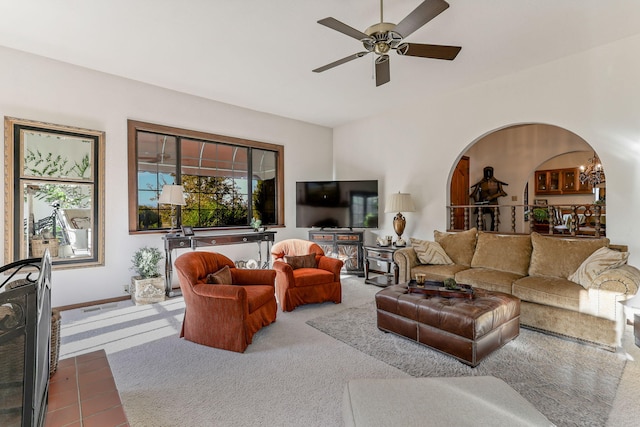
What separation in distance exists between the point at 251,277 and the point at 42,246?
101 inches

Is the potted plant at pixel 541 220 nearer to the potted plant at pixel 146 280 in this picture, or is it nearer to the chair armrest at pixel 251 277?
the chair armrest at pixel 251 277

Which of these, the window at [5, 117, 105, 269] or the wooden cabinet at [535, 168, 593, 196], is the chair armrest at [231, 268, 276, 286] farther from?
the wooden cabinet at [535, 168, 593, 196]

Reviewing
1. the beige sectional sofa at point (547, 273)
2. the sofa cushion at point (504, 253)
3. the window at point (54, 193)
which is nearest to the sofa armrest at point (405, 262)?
the beige sectional sofa at point (547, 273)

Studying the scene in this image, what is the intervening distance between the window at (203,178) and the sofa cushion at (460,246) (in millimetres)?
3007

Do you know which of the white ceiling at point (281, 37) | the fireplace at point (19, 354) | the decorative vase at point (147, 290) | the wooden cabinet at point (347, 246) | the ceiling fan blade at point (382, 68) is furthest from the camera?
the wooden cabinet at point (347, 246)

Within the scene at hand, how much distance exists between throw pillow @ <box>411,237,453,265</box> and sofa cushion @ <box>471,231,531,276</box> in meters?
0.35

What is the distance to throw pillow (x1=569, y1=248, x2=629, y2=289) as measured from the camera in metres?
2.90

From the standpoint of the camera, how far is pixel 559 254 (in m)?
3.39

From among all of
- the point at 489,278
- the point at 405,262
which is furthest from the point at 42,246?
the point at 489,278

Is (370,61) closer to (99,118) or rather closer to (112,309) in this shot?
(99,118)

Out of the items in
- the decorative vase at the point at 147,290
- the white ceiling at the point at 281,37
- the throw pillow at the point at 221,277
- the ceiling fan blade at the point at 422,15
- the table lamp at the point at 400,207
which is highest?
the white ceiling at the point at 281,37

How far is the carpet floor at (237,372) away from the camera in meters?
1.94

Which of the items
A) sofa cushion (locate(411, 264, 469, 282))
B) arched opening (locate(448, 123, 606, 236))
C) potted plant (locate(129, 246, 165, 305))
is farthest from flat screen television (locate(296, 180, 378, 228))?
potted plant (locate(129, 246, 165, 305))

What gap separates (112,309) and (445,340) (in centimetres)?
379
